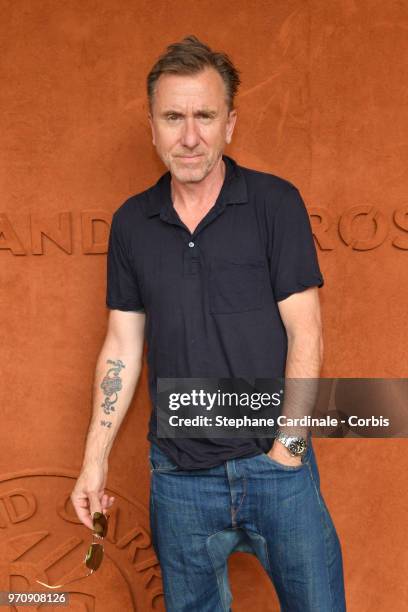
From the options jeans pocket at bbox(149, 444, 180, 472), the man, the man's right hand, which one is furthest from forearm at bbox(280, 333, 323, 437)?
the man's right hand

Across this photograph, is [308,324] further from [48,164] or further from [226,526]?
[48,164]

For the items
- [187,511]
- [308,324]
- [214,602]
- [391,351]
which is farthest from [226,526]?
[391,351]

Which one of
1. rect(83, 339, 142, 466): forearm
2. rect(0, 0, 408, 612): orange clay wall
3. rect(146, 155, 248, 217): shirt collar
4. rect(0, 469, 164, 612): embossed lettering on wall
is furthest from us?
rect(0, 469, 164, 612): embossed lettering on wall

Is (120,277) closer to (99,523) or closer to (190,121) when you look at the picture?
(190,121)

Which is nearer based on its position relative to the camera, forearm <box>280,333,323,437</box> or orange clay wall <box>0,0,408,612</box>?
forearm <box>280,333,323,437</box>

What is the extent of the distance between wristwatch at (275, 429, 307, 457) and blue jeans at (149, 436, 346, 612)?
4cm

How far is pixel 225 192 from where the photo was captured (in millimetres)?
1896

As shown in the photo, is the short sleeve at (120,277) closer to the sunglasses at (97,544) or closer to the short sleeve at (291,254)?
the short sleeve at (291,254)

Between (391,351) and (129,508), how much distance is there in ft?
3.32

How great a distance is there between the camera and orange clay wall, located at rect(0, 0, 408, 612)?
2180 millimetres

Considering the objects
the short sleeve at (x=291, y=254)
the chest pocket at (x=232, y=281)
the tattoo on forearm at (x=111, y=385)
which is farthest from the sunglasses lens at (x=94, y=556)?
the short sleeve at (x=291, y=254)

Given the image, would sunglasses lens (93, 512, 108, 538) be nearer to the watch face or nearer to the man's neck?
the watch face

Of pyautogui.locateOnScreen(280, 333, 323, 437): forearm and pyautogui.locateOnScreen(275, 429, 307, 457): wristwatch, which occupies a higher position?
pyautogui.locateOnScreen(280, 333, 323, 437): forearm

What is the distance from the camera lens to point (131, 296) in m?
2.00
